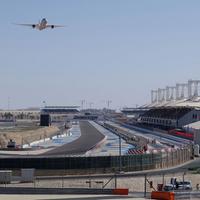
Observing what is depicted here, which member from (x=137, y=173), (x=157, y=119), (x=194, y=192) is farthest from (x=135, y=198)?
(x=157, y=119)

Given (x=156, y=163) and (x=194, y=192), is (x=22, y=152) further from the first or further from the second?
(x=194, y=192)

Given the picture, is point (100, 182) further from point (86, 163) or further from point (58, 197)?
point (58, 197)

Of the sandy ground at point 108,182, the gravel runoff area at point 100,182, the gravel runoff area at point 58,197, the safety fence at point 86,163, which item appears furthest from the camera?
the safety fence at point 86,163

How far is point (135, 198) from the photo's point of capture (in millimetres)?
40344

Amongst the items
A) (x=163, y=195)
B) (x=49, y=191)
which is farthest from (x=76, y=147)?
(x=163, y=195)

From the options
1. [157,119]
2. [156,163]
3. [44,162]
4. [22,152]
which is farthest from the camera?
[157,119]

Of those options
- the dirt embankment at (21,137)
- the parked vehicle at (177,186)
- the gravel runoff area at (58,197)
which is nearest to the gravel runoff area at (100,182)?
the parked vehicle at (177,186)

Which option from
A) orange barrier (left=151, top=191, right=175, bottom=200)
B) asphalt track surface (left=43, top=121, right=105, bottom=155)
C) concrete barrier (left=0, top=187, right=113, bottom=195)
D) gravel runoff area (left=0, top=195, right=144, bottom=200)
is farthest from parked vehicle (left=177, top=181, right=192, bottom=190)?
asphalt track surface (left=43, top=121, right=105, bottom=155)

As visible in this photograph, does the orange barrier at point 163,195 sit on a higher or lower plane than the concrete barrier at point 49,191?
higher

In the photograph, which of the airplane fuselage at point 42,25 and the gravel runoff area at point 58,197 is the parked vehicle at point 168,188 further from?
the airplane fuselage at point 42,25

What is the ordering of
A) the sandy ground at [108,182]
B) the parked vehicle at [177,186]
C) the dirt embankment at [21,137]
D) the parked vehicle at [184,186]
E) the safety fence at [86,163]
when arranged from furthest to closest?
the dirt embankment at [21,137], the safety fence at [86,163], the sandy ground at [108,182], the parked vehicle at [184,186], the parked vehicle at [177,186]

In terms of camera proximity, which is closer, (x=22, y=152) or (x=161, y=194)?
(x=161, y=194)

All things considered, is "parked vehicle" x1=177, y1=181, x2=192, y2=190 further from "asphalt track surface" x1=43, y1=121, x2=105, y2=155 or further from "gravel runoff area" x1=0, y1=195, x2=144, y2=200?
"asphalt track surface" x1=43, y1=121, x2=105, y2=155

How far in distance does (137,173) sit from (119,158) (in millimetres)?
2572
